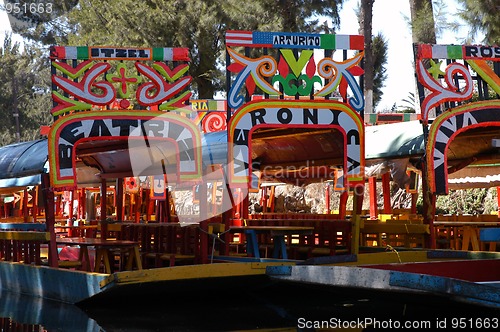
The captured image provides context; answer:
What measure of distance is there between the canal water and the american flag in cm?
373

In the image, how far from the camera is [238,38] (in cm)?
1318

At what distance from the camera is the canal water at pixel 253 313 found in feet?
34.9

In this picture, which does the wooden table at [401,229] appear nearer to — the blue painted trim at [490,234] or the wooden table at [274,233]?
the wooden table at [274,233]

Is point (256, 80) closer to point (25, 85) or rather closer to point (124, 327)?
point (124, 327)

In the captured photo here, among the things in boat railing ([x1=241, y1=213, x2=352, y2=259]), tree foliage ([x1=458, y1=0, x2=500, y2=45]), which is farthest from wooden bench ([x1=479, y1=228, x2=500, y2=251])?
tree foliage ([x1=458, y1=0, x2=500, y2=45])

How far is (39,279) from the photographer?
13633mm

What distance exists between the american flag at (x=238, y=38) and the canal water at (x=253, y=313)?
147 inches

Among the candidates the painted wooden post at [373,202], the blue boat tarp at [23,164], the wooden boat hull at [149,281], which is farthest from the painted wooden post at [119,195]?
the painted wooden post at [373,202]

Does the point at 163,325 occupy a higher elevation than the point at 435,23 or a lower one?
lower

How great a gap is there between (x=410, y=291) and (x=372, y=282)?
19.9 inches

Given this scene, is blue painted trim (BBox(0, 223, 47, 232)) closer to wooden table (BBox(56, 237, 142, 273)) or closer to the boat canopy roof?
wooden table (BBox(56, 237, 142, 273))

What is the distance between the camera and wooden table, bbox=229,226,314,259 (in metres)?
13.2

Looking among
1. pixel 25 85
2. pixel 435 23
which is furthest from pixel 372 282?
pixel 25 85

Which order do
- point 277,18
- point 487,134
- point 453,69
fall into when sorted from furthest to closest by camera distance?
point 277,18, point 487,134, point 453,69
